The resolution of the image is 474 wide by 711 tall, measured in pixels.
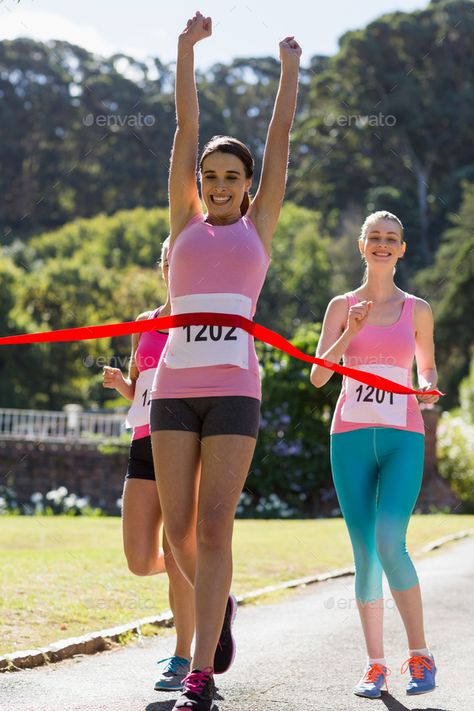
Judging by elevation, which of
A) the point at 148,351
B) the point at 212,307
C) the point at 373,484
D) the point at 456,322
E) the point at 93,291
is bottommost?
the point at 456,322

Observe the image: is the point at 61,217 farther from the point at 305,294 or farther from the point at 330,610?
the point at 330,610

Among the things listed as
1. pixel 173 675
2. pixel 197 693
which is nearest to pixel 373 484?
pixel 173 675

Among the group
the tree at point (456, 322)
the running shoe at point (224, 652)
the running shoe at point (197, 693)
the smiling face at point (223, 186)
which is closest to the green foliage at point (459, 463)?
the tree at point (456, 322)

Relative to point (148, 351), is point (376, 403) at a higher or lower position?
lower

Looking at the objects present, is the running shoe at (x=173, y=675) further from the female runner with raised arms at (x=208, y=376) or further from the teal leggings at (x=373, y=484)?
the teal leggings at (x=373, y=484)

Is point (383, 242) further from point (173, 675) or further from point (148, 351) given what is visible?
point (173, 675)

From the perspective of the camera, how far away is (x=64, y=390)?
4078 centimetres

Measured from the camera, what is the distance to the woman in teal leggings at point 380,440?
5.16 m

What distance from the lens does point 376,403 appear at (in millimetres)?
5328

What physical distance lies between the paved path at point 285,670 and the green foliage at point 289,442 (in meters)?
12.1

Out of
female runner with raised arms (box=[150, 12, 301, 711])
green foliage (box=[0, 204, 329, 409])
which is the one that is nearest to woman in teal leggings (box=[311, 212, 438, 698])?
female runner with raised arms (box=[150, 12, 301, 711])

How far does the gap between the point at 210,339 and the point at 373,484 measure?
1.29 metres

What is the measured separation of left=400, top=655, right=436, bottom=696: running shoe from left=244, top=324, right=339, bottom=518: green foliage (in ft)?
51.0

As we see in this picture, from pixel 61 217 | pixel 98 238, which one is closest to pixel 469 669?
pixel 98 238
